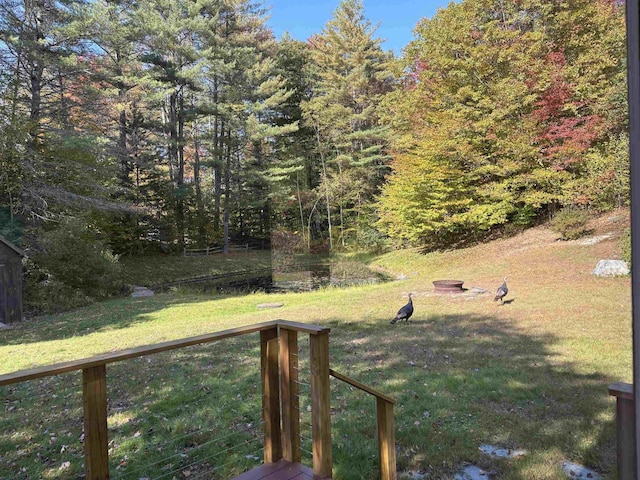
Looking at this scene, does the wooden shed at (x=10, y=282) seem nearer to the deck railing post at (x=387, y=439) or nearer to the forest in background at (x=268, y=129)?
the forest in background at (x=268, y=129)

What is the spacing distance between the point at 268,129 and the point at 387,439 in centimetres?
1034

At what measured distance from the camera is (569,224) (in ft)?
16.3

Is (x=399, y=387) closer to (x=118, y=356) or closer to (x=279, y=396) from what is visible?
(x=279, y=396)

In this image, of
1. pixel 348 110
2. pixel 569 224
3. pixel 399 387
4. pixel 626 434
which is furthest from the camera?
pixel 348 110

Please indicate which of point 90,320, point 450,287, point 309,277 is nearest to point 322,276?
point 309,277

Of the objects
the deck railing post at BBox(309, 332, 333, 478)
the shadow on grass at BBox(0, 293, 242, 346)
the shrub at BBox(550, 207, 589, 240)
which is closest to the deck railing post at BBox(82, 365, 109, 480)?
the deck railing post at BBox(309, 332, 333, 478)

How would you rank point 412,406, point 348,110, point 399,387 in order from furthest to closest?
point 348,110
point 399,387
point 412,406

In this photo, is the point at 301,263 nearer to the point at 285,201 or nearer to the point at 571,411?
the point at 285,201

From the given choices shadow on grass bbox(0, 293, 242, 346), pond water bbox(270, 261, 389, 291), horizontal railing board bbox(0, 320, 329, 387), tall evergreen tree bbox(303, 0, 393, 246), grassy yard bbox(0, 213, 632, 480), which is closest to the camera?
horizontal railing board bbox(0, 320, 329, 387)

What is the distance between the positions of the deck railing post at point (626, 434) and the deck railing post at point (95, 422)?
3.43 ft

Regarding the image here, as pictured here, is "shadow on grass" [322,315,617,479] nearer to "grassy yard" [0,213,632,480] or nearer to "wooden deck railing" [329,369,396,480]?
"grassy yard" [0,213,632,480]

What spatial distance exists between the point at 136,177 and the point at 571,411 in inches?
379

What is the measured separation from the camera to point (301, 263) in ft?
34.2

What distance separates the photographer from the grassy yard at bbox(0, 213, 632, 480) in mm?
1500
